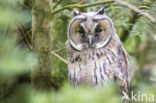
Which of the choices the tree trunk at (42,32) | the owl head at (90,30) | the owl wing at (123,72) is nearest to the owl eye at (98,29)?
the owl head at (90,30)

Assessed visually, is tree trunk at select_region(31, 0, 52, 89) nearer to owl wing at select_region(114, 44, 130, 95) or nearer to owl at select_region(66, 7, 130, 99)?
owl at select_region(66, 7, 130, 99)

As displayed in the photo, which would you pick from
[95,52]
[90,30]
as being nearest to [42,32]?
[90,30]

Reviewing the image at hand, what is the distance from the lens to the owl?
189 cm

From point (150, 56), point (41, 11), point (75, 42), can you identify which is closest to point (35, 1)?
point (41, 11)

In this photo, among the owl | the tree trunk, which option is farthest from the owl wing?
the tree trunk

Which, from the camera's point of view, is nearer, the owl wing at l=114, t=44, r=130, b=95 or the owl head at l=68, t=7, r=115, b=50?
the owl head at l=68, t=7, r=115, b=50

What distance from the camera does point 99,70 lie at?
6.40 ft

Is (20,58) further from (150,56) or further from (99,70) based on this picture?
(150,56)

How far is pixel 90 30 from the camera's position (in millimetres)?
1887

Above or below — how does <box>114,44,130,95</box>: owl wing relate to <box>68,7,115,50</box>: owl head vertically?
below

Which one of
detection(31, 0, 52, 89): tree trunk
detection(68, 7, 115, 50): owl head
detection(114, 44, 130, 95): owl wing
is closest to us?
detection(31, 0, 52, 89): tree trunk

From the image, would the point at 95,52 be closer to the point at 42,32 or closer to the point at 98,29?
the point at 98,29

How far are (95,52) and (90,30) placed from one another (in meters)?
0.23

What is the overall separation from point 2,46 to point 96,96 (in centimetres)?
10
